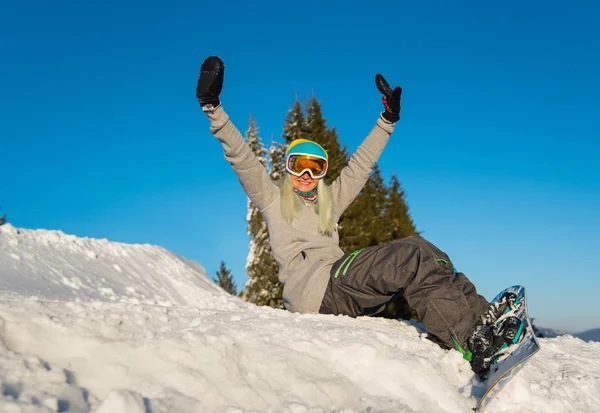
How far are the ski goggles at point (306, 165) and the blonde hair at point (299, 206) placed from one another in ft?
0.34

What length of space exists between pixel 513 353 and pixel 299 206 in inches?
97.0

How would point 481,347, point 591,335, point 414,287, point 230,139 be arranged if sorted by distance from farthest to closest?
point 591,335, point 230,139, point 414,287, point 481,347

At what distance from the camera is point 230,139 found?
4586 millimetres

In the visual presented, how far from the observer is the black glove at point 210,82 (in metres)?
4.42

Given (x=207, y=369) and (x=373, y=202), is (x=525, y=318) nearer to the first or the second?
(x=207, y=369)

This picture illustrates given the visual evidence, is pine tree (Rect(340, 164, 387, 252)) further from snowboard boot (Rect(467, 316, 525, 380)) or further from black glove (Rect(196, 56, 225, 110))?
snowboard boot (Rect(467, 316, 525, 380))

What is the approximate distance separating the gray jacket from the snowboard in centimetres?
158

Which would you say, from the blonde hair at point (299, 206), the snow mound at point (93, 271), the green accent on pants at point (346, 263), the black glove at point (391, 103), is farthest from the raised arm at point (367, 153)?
the snow mound at point (93, 271)

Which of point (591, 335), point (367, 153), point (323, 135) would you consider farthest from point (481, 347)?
point (323, 135)

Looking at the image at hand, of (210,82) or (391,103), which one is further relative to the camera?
(391,103)

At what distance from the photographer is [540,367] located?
3.72m

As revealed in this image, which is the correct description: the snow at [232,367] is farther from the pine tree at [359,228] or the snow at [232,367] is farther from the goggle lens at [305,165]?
the pine tree at [359,228]

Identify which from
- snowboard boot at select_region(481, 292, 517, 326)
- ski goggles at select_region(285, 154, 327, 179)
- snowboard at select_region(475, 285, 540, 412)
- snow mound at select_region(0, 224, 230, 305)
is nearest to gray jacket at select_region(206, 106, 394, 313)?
ski goggles at select_region(285, 154, 327, 179)

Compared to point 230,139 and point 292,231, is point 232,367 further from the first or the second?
point 230,139
